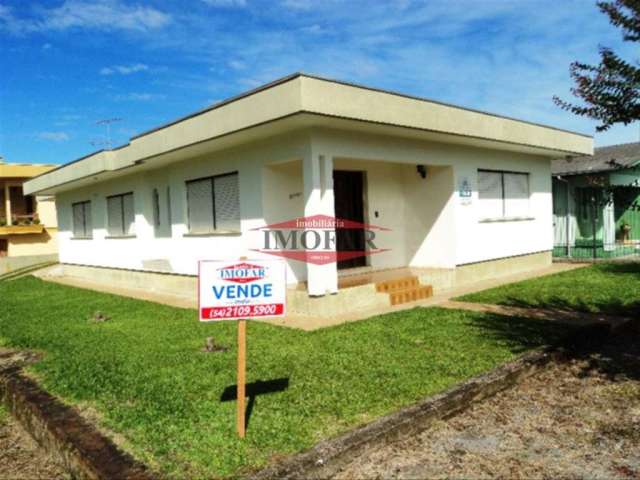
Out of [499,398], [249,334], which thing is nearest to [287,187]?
[249,334]

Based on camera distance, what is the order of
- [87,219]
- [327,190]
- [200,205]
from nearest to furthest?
[327,190], [200,205], [87,219]

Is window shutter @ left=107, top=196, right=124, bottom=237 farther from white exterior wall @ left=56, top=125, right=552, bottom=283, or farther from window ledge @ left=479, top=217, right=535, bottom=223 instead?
window ledge @ left=479, top=217, right=535, bottom=223

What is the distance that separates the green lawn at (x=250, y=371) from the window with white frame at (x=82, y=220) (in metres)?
8.61

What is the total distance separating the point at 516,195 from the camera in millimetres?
13117

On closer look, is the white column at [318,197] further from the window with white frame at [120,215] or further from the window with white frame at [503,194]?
the window with white frame at [120,215]

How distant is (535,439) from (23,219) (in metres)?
27.7

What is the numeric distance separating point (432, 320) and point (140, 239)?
29.5 feet

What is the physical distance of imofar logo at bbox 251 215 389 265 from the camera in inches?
331

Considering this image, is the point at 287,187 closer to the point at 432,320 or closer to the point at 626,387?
the point at 432,320

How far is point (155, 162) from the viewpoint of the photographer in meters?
11.8

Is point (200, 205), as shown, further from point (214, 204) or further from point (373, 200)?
point (373, 200)

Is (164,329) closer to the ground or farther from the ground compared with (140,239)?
closer to the ground

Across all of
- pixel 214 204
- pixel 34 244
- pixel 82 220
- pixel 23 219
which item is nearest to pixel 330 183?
pixel 214 204

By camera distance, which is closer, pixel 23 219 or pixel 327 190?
pixel 327 190
